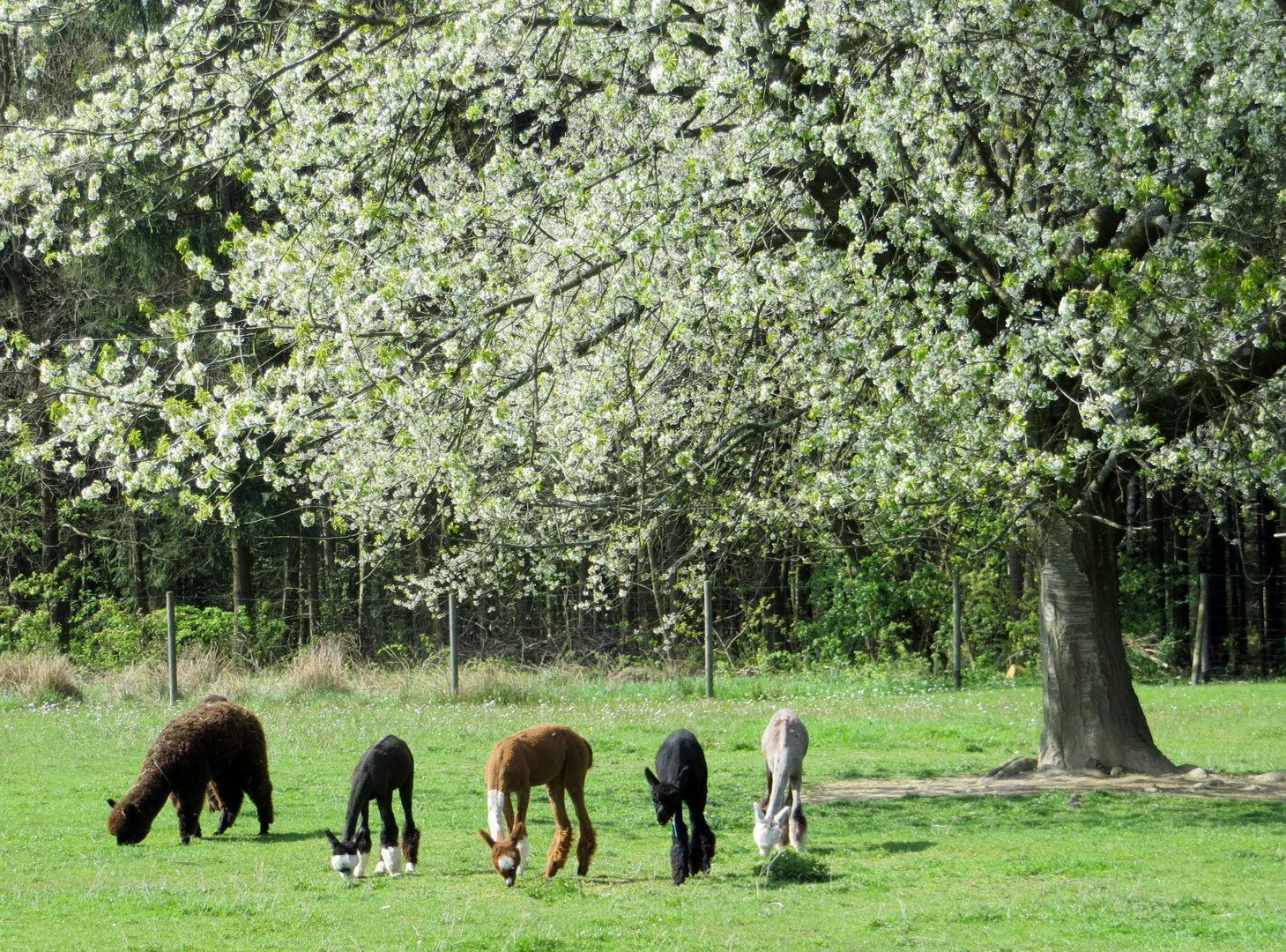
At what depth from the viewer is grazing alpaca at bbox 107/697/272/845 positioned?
348 inches

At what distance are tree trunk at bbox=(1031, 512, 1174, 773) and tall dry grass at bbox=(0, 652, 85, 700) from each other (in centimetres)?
1544

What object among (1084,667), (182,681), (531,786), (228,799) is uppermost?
(1084,667)

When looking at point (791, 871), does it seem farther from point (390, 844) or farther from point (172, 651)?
point (172, 651)

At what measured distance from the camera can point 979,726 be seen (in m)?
15.4

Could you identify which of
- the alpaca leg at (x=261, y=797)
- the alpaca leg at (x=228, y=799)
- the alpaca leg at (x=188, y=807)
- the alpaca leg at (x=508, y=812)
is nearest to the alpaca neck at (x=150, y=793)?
the alpaca leg at (x=188, y=807)

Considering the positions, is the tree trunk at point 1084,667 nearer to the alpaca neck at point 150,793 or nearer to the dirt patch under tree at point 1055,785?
the dirt patch under tree at point 1055,785

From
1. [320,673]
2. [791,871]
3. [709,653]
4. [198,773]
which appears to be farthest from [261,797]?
[320,673]

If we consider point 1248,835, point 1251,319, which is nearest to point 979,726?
point 1248,835

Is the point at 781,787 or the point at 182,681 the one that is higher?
the point at 781,787

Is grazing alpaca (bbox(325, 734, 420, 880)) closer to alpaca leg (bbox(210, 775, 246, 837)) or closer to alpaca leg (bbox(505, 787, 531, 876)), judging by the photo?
alpaca leg (bbox(505, 787, 531, 876))

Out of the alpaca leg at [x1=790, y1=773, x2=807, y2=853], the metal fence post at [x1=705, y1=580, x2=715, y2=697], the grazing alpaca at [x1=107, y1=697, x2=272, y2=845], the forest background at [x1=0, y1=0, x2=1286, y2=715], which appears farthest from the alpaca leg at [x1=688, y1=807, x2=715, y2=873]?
the metal fence post at [x1=705, y1=580, x2=715, y2=697]

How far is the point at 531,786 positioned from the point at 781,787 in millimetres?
1564

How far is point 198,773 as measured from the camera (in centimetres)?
895

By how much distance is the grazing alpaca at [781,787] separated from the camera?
25.3ft
